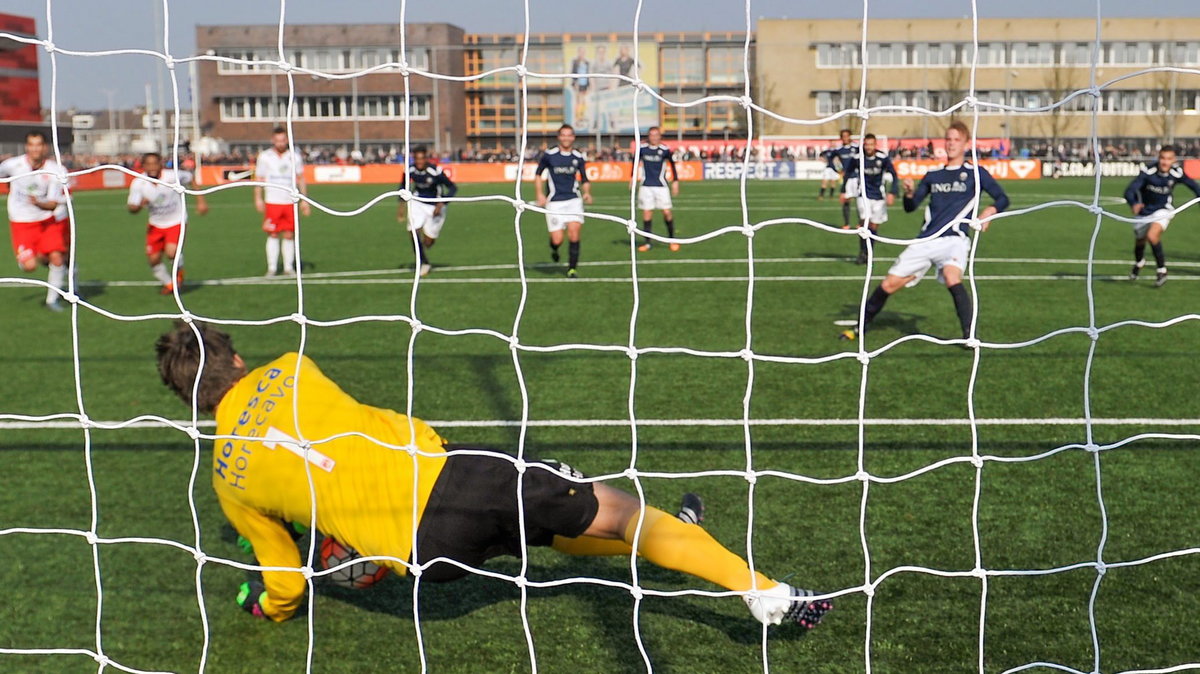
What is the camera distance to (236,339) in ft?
32.5

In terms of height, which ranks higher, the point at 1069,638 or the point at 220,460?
the point at 220,460

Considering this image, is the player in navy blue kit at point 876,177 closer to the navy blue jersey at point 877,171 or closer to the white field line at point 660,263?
the navy blue jersey at point 877,171

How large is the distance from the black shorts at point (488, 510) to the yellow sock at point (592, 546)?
0.18m

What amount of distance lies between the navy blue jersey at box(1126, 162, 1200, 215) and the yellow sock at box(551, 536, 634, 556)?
10836 millimetres

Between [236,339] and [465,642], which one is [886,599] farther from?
[236,339]

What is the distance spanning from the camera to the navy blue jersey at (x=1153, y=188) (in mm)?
12828

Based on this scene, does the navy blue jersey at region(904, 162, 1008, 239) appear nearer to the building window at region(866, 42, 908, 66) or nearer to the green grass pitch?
the green grass pitch

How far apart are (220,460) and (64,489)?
249 centimetres

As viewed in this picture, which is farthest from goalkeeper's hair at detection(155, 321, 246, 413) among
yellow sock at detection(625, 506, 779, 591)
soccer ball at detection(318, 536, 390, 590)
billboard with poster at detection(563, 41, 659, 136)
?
billboard with poster at detection(563, 41, 659, 136)

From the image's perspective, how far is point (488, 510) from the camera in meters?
3.59

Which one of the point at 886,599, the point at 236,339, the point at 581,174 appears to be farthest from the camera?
the point at 581,174

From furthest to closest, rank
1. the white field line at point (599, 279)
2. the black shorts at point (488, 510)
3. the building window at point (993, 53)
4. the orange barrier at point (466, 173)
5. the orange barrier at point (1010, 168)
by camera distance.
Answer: the building window at point (993, 53) → the orange barrier at point (466, 173) → the orange barrier at point (1010, 168) → the white field line at point (599, 279) → the black shorts at point (488, 510)

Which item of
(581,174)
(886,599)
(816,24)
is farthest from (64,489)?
(816,24)

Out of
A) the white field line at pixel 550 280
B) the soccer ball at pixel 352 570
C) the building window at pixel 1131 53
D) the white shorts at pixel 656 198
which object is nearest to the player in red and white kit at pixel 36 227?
the white field line at pixel 550 280
